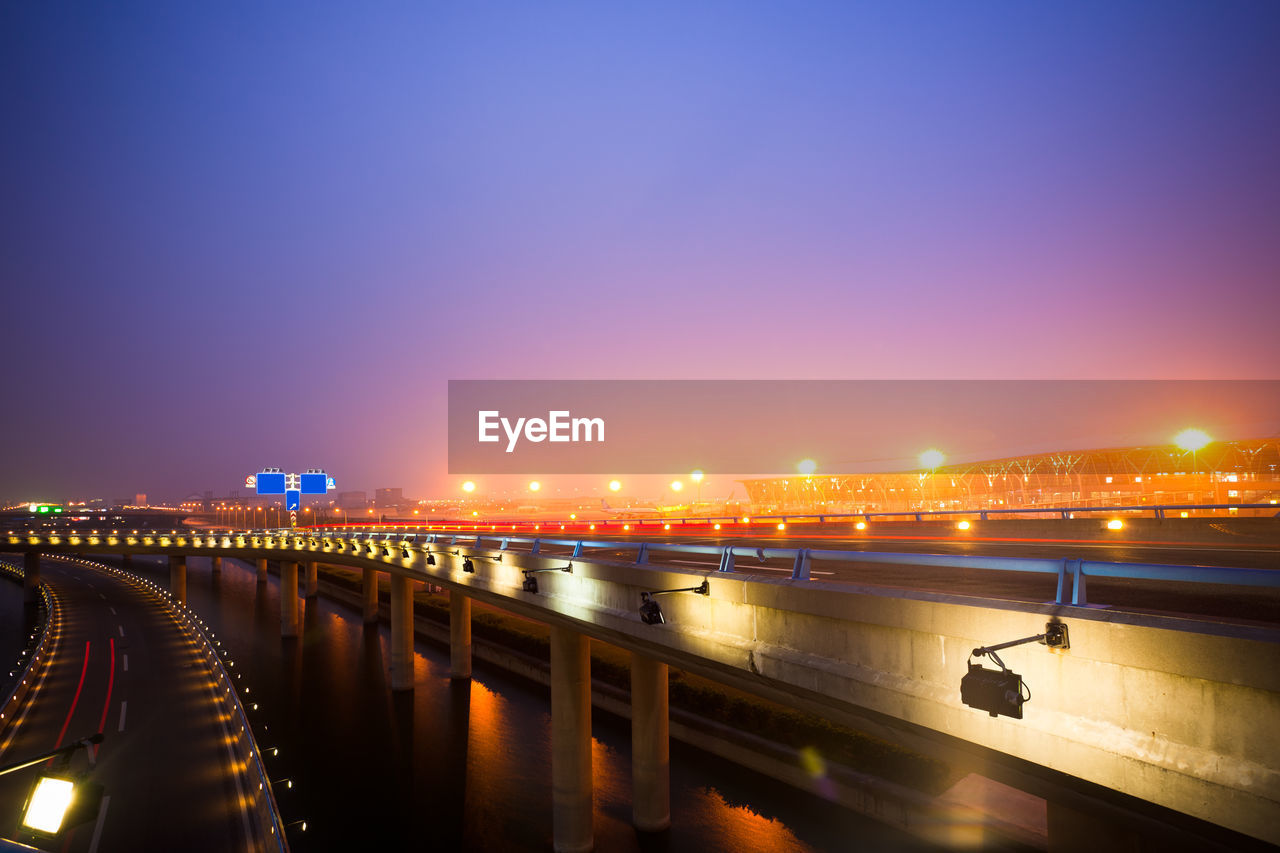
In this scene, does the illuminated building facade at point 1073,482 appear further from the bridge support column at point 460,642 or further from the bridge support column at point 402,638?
the bridge support column at point 402,638

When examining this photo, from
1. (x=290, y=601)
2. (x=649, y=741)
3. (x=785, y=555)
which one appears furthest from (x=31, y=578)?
(x=785, y=555)

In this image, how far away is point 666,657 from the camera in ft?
46.4

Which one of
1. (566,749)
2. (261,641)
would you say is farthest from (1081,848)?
(261,641)

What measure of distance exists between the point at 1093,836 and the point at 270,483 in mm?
97710

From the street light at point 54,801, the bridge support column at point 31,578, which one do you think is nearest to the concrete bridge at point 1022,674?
the street light at point 54,801

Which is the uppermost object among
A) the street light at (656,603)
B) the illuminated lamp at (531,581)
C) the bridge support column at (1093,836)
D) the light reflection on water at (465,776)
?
the street light at (656,603)

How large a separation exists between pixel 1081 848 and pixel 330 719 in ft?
119

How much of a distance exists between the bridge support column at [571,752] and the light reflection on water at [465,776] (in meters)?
1.78

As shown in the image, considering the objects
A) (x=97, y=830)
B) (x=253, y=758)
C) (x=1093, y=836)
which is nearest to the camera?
(x=1093, y=836)

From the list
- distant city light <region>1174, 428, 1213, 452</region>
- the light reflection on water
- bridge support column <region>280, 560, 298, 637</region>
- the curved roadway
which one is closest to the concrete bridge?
the light reflection on water

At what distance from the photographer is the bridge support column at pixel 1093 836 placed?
1134 cm

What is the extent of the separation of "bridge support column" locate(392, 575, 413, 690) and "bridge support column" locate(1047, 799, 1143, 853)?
3759cm

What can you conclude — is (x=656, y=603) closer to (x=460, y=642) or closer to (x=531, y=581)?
(x=531, y=581)

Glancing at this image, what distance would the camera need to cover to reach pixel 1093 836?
1157 cm
